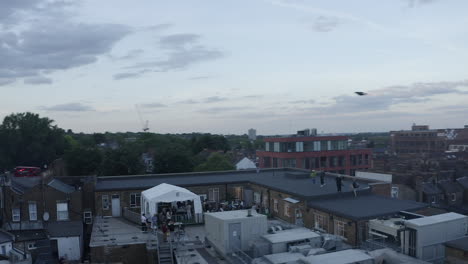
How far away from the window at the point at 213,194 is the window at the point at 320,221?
35.2 ft

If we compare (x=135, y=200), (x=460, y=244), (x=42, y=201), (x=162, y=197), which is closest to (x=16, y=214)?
(x=42, y=201)

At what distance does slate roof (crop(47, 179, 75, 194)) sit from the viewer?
28100 millimetres

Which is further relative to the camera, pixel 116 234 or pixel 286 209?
pixel 286 209

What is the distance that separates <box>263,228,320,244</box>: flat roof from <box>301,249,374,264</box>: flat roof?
7.52 ft

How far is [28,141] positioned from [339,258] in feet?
196

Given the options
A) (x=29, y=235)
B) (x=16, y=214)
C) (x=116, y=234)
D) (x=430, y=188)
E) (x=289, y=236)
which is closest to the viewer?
(x=289, y=236)

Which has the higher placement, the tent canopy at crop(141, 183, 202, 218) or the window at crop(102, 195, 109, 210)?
the tent canopy at crop(141, 183, 202, 218)

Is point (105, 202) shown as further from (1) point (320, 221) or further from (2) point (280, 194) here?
(1) point (320, 221)

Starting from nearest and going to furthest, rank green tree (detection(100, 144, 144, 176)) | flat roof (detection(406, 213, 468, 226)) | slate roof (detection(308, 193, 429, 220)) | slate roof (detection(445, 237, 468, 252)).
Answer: slate roof (detection(445, 237, 468, 252))
flat roof (detection(406, 213, 468, 226))
slate roof (detection(308, 193, 429, 220))
green tree (detection(100, 144, 144, 176))

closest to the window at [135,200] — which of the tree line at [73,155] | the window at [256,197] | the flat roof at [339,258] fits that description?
the window at [256,197]

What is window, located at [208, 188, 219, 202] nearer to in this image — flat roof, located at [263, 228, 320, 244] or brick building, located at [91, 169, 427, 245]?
brick building, located at [91, 169, 427, 245]

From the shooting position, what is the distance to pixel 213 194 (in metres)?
30.7

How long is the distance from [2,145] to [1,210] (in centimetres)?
3440

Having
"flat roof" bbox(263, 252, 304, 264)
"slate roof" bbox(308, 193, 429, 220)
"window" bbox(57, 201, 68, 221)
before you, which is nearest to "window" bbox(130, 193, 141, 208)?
"window" bbox(57, 201, 68, 221)
